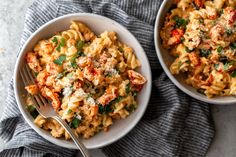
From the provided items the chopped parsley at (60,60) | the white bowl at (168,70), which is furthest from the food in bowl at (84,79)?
the white bowl at (168,70)

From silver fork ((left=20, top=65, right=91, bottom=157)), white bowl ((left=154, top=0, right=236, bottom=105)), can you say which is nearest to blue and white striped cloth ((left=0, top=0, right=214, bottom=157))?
white bowl ((left=154, top=0, right=236, bottom=105))

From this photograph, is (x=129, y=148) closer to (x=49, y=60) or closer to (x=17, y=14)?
(x=49, y=60)

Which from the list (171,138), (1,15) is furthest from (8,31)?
(171,138)

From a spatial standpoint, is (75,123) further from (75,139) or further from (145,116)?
(145,116)

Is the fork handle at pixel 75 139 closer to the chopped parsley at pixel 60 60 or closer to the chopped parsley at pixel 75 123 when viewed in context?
the chopped parsley at pixel 75 123

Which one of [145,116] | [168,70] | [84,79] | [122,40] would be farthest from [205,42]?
[84,79]

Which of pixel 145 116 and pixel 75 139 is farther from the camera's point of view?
pixel 145 116

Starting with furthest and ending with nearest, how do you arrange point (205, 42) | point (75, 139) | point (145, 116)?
1. point (145, 116)
2. point (205, 42)
3. point (75, 139)
